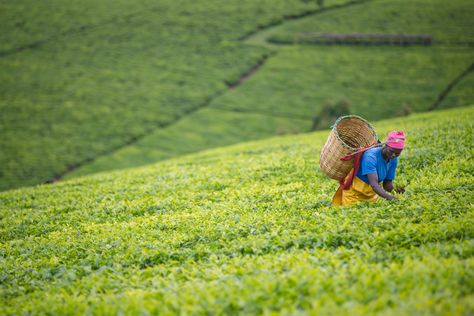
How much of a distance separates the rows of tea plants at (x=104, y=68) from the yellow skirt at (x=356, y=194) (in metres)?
42.2

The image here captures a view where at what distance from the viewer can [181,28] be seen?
298ft

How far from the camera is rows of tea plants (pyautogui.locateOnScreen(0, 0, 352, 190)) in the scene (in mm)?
56000

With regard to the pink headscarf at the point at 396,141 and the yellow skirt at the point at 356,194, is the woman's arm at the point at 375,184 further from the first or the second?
the pink headscarf at the point at 396,141

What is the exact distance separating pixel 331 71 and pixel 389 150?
216 ft

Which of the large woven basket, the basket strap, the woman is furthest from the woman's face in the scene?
the large woven basket

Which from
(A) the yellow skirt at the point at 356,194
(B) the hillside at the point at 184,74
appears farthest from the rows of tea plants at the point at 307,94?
(A) the yellow skirt at the point at 356,194

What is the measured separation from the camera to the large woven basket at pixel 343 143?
392 inches

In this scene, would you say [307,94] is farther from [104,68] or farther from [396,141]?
[396,141]

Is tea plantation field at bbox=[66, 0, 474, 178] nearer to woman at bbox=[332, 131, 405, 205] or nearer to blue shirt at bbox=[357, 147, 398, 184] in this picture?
woman at bbox=[332, 131, 405, 205]

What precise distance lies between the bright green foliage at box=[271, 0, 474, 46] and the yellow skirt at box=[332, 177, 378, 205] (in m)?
75.4

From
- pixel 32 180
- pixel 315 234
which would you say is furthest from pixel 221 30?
pixel 315 234

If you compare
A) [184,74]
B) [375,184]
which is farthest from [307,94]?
[375,184]

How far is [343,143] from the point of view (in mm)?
9758

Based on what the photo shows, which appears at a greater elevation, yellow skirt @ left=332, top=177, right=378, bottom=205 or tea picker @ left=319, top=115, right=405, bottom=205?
tea picker @ left=319, top=115, right=405, bottom=205
